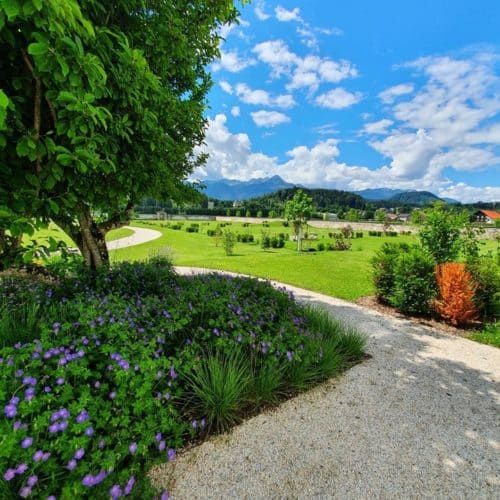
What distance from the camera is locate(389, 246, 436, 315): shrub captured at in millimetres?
6371

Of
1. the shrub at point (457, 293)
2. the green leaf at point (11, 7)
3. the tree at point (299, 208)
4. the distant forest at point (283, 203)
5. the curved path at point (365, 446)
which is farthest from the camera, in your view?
the distant forest at point (283, 203)

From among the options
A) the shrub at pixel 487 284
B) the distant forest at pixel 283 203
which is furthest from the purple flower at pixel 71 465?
the distant forest at pixel 283 203

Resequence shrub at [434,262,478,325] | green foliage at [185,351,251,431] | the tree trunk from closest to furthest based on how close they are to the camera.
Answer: green foliage at [185,351,251,431] → the tree trunk → shrub at [434,262,478,325]

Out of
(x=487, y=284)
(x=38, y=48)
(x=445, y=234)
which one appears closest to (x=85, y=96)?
(x=38, y=48)

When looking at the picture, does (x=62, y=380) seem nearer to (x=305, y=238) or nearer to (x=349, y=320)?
(x=349, y=320)

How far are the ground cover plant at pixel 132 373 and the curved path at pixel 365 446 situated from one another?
248 millimetres

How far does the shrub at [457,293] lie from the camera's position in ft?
19.0

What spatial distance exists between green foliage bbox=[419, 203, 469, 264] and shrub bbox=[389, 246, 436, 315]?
1.05m

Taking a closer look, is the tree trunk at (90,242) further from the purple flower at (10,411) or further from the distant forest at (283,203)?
the distant forest at (283,203)

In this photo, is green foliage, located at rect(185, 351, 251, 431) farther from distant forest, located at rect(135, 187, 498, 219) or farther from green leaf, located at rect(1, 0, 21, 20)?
distant forest, located at rect(135, 187, 498, 219)

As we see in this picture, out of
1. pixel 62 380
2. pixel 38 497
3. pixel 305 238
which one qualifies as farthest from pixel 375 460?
pixel 305 238

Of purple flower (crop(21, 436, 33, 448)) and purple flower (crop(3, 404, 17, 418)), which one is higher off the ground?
purple flower (crop(3, 404, 17, 418))

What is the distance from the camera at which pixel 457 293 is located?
5.84m

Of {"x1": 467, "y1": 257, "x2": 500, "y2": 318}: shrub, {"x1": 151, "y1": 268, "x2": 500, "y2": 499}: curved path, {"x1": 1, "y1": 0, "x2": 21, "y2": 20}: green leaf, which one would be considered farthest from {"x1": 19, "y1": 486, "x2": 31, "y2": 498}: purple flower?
{"x1": 467, "y1": 257, "x2": 500, "y2": 318}: shrub
